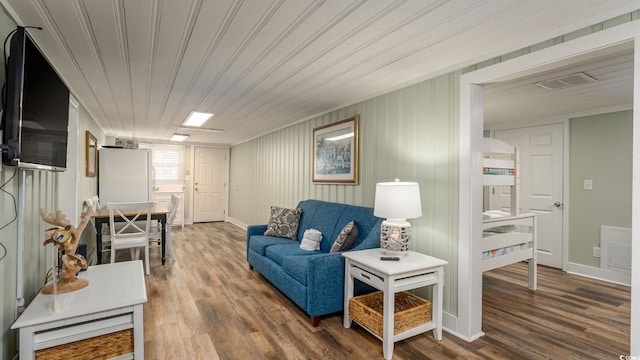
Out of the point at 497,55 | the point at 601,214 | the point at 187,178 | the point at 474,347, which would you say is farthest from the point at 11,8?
the point at 187,178

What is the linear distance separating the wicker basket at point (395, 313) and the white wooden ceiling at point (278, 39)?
191cm

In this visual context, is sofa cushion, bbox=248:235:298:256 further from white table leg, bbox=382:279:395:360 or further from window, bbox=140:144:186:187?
window, bbox=140:144:186:187

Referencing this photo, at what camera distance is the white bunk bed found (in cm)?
296

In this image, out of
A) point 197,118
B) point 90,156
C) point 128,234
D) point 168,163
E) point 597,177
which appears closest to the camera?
point 128,234

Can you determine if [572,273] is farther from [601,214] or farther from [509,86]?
[509,86]

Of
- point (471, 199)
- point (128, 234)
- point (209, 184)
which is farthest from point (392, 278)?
point (209, 184)

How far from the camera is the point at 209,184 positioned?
8273 millimetres

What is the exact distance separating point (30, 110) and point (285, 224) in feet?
8.99

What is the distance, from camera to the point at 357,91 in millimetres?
3230

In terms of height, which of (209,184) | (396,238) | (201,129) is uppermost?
(201,129)

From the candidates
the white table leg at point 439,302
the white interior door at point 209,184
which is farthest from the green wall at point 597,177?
the white interior door at point 209,184

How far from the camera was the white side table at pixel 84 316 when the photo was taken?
1.49 meters

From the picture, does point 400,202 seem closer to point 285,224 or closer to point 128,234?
point 285,224

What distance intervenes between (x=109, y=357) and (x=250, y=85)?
2.42 metres
